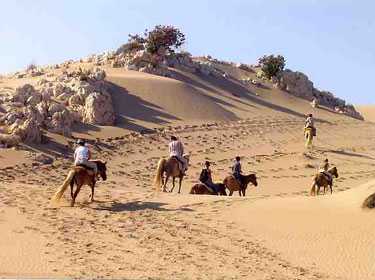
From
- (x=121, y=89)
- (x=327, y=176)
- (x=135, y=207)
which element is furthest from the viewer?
(x=121, y=89)

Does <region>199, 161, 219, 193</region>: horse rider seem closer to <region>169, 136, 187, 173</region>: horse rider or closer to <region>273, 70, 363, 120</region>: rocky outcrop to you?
<region>169, 136, 187, 173</region>: horse rider

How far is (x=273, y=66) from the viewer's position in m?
52.0

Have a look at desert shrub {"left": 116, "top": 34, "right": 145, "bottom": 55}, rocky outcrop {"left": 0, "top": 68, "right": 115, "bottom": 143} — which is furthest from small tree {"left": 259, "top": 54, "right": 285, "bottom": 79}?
rocky outcrop {"left": 0, "top": 68, "right": 115, "bottom": 143}

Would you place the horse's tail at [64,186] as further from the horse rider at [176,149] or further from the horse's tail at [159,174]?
the horse rider at [176,149]

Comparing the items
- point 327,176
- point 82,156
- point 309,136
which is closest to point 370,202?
point 82,156

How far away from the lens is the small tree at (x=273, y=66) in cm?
5194

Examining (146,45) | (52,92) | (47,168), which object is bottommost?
(47,168)

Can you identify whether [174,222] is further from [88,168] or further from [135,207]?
[88,168]

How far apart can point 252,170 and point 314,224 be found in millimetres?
15044

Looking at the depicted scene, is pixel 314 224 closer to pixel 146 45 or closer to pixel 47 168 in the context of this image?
pixel 47 168

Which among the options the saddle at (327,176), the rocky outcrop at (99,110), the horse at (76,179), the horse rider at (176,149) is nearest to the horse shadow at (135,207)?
the horse at (76,179)

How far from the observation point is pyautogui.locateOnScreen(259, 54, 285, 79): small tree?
51.9 meters

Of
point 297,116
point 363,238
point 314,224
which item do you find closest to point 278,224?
point 314,224

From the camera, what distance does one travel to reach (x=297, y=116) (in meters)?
44.9
